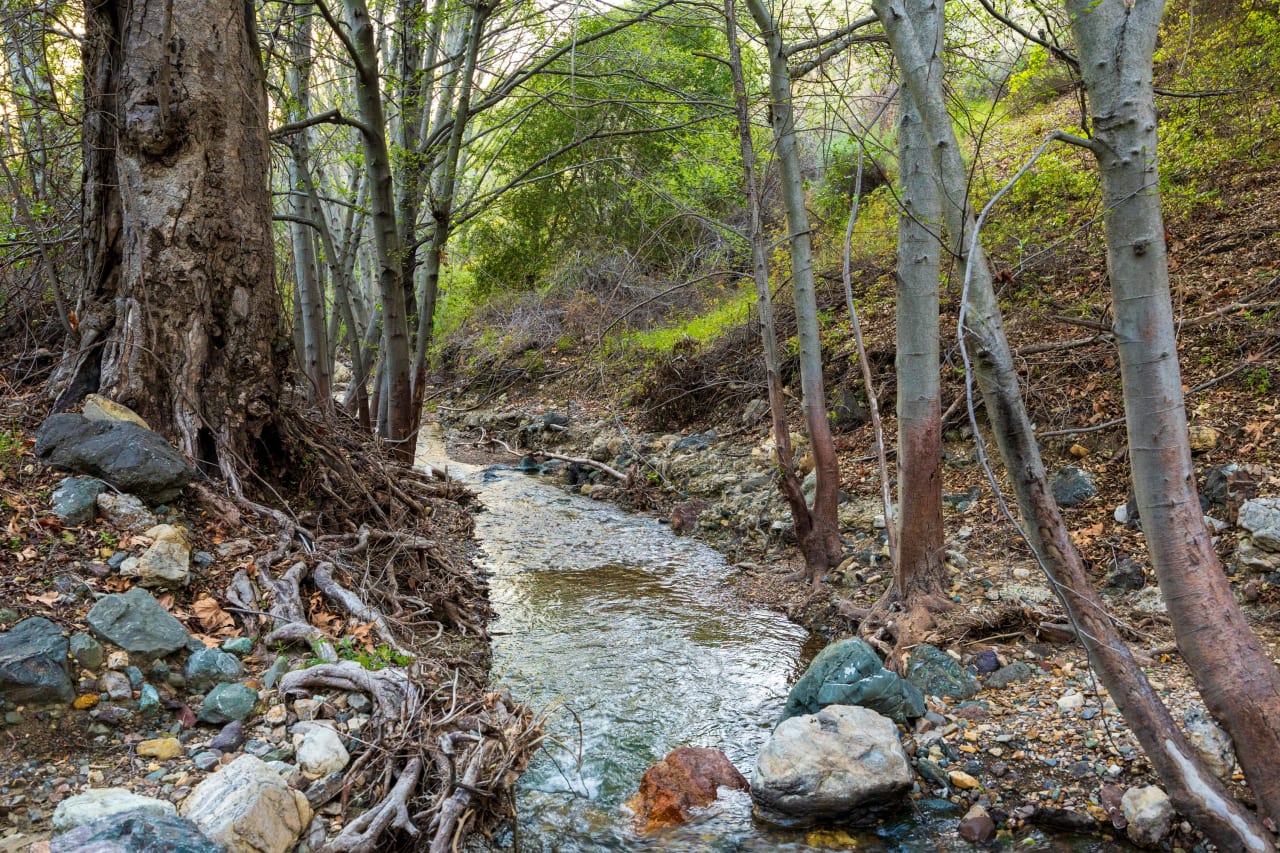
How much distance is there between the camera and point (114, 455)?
13.2 ft

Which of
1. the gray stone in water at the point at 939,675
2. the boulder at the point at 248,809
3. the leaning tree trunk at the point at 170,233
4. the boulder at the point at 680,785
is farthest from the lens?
the leaning tree trunk at the point at 170,233

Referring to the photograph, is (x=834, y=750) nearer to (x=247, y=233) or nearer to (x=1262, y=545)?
(x=1262, y=545)

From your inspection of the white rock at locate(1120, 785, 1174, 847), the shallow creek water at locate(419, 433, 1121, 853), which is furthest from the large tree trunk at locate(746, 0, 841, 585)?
the white rock at locate(1120, 785, 1174, 847)

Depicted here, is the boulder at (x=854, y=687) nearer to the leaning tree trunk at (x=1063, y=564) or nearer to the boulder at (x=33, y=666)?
the leaning tree trunk at (x=1063, y=564)

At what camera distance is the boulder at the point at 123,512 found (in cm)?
381

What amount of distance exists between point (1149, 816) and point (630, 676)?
279 cm

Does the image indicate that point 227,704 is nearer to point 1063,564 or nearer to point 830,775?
point 830,775

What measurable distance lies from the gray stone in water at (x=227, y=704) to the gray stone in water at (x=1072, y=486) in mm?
5406

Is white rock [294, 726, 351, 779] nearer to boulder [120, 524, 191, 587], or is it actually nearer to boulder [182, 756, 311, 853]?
boulder [182, 756, 311, 853]

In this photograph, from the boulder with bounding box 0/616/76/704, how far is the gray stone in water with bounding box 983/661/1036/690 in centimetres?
431

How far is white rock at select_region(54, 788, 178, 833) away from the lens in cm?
229

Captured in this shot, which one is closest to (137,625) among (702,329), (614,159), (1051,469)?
(1051,469)

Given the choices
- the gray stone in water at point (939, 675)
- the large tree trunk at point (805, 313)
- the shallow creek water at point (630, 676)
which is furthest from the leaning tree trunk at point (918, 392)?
the large tree trunk at point (805, 313)

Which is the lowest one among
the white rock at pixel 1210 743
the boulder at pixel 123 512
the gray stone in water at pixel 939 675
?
the gray stone in water at pixel 939 675
